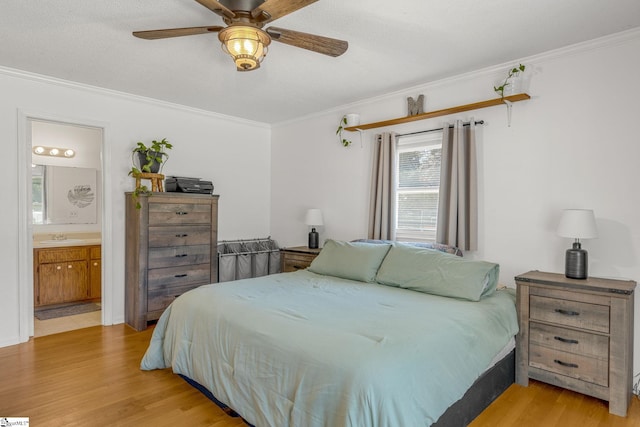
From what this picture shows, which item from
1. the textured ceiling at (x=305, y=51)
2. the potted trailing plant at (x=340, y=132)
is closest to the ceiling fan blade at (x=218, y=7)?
the textured ceiling at (x=305, y=51)

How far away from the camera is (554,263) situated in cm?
282

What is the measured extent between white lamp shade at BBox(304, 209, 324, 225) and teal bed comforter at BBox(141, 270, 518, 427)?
1.62m

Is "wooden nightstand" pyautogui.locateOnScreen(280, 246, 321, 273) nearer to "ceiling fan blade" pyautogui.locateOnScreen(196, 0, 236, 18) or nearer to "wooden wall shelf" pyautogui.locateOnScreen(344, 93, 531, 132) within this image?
"wooden wall shelf" pyautogui.locateOnScreen(344, 93, 531, 132)

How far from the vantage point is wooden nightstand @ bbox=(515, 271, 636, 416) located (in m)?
2.20

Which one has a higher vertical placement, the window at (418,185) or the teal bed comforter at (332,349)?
the window at (418,185)

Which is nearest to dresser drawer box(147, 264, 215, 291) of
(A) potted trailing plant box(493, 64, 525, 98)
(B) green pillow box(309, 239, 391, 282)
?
(B) green pillow box(309, 239, 391, 282)

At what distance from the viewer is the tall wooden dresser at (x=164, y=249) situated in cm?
370

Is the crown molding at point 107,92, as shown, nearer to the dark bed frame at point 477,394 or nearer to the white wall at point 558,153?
the white wall at point 558,153

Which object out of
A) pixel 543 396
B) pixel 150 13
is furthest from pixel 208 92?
pixel 543 396

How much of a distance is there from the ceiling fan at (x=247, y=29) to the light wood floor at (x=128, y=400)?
2.05m

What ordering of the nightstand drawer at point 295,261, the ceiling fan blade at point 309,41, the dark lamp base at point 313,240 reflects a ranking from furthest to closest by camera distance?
the dark lamp base at point 313,240 → the nightstand drawer at point 295,261 → the ceiling fan blade at point 309,41

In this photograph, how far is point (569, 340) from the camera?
237cm

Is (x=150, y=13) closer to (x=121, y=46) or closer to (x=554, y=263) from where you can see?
(x=121, y=46)

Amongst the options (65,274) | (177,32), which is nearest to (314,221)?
(177,32)
